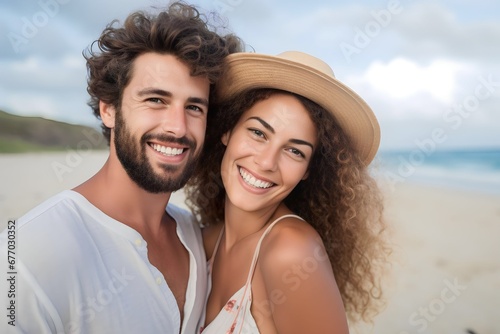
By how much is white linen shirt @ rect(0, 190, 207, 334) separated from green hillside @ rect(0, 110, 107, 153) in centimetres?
2421

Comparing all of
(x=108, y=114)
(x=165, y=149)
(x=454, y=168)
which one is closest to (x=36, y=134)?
(x=454, y=168)

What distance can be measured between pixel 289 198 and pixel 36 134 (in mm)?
25974

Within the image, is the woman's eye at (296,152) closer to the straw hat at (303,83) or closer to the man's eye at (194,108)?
the straw hat at (303,83)

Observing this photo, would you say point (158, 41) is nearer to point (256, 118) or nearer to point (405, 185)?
point (256, 118)

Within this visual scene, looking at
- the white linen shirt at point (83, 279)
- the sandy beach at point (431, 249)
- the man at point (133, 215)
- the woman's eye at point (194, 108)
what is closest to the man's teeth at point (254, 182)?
the man at point (133, 215)

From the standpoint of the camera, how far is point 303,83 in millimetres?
2744

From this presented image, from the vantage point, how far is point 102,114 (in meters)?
2.96

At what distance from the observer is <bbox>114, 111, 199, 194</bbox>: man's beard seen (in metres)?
2.63

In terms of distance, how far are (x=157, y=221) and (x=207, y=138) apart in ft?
2.65

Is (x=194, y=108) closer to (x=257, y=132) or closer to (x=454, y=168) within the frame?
(x=257, y=132)

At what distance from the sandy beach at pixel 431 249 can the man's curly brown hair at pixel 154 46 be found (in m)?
1.23

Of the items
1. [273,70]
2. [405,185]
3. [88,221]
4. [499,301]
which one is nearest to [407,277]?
[499,301]

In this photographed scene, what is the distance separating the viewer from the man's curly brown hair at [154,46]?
2.70 metres

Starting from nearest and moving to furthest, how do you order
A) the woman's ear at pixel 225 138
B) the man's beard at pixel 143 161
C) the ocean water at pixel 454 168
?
1. the man's beard at pixel 143 161
2. the woman's ear at pixel 225 138
3. the ocean water at pixel 454 168
